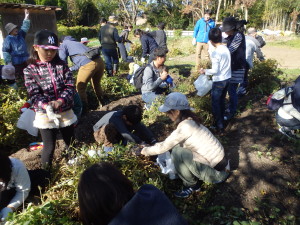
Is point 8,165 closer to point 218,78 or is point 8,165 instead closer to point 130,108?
point 130,108

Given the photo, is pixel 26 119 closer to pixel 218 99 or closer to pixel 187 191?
pixel 187 191

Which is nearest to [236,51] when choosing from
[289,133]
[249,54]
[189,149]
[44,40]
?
[249,54]

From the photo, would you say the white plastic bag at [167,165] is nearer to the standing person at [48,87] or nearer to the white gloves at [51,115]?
the standing person at [48,87]

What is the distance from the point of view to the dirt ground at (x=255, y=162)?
107 inches

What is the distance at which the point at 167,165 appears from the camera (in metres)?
3.06

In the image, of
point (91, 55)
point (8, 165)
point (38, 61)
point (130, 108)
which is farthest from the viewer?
point (91, 55)

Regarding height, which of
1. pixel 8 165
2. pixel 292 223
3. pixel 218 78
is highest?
pixel 218 78

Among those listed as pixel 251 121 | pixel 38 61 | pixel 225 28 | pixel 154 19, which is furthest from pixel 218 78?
pixel 154 19

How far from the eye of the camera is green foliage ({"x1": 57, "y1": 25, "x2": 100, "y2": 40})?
75.5 ft

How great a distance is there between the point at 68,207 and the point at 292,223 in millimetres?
2088

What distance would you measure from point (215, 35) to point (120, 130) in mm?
2051

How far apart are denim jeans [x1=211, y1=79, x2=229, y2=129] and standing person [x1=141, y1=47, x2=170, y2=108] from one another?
90 centimetres

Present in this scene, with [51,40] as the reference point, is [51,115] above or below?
below

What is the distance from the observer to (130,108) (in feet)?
10.7
